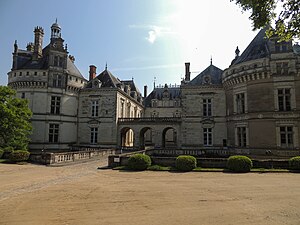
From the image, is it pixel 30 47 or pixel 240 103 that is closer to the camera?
pixel 240 103

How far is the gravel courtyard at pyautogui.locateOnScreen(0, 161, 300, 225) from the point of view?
5.91 meters

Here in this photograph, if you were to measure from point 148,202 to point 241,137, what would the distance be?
716 inches

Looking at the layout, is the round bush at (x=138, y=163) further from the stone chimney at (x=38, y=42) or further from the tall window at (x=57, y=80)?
the stone chimney at (x=38, y=42)

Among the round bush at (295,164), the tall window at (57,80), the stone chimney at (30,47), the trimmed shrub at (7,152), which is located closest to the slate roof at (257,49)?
the round bush at (295,164)

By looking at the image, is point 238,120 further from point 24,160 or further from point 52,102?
point 52,102

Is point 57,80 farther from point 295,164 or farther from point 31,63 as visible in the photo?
point 295,164

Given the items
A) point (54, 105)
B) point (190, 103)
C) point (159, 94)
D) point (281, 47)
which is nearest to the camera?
point (281, 47)

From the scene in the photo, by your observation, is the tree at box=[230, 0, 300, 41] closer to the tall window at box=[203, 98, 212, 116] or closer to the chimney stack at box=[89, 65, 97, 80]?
the tall window at box=[203, 98, 212, 116]

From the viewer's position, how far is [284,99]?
820 inches

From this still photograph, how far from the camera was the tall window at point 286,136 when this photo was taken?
20094mm

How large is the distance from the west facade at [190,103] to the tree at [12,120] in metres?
5.31

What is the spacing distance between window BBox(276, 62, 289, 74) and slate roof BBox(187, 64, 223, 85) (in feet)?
25.2

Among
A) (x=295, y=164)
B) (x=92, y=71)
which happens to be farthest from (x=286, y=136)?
(x=92, y=71)

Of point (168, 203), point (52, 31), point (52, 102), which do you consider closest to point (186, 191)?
point (168, 203)
